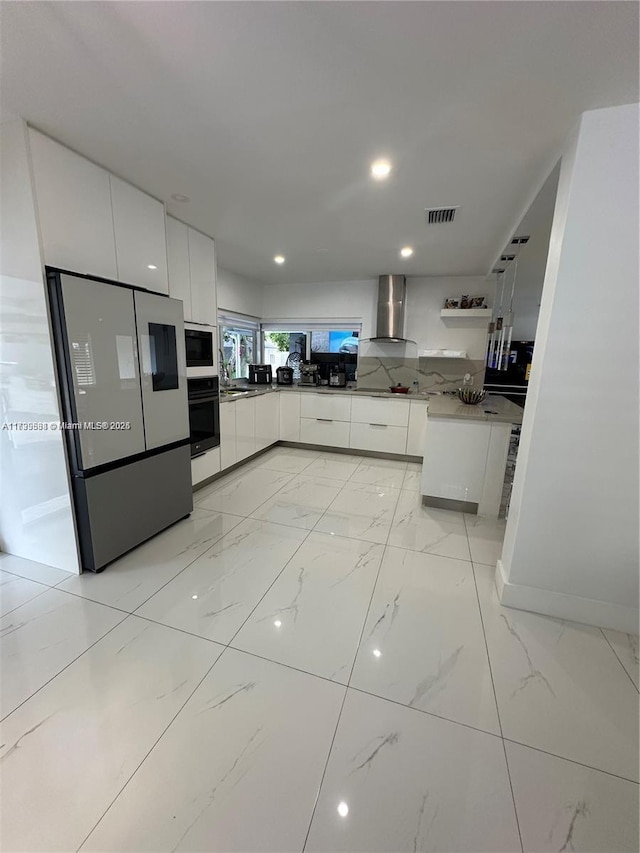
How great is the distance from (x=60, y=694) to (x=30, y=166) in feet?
7.76

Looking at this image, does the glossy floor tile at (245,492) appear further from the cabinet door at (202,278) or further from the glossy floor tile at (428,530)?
the cabinet door at (202,278)

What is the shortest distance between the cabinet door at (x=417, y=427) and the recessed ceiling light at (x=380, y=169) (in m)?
2.58

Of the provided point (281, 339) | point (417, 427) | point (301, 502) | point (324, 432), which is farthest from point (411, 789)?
point (281, 339)

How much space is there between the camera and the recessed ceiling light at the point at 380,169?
1.82 m

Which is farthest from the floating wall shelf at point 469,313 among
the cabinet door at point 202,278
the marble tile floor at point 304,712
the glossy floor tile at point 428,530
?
the marble tile floor at point 304,712

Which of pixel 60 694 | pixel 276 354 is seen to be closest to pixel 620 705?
pixel 60 694

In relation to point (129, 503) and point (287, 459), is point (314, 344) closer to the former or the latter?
point (287, 459)

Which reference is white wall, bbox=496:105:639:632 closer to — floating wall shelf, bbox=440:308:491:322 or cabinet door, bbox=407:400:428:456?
cabinet door, bbox=407:400:428:456

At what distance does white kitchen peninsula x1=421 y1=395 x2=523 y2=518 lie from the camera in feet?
9.10

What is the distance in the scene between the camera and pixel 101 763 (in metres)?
1.11

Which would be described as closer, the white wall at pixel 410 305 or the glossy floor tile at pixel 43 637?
the glossy floor tile at pixel 43 637

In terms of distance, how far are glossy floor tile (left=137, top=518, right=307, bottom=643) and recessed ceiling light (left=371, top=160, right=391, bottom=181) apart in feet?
7.91

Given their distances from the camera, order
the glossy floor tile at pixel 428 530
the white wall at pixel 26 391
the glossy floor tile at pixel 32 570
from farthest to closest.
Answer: the glossy floor tile at pixel 428 530
the glossy floor tile at pixel 32 570
the white wall at pixel 26 391

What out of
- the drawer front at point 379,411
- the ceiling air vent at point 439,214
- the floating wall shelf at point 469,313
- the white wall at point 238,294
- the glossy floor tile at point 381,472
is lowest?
the glossy floor tile at point 381,472
